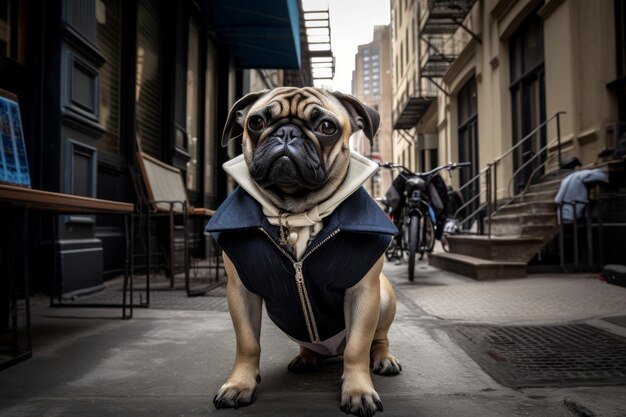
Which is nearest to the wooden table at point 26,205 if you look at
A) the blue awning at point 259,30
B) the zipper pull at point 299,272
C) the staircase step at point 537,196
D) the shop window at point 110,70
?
the zipper pull at point 299,272

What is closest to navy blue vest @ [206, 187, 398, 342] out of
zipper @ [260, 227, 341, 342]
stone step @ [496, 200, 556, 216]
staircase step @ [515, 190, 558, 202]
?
zipper @ [260, 227, 341, 342]

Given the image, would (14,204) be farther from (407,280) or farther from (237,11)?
(237,11)

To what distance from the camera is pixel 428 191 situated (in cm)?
730

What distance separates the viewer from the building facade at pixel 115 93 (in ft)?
14.8

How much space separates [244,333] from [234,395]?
0.24 m

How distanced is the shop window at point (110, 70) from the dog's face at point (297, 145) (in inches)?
181

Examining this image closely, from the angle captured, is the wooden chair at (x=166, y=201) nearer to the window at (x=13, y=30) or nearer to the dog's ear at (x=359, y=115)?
the window at (x=13, y=30)

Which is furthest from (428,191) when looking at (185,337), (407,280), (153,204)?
(185,337)

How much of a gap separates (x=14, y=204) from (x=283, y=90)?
1620 mm

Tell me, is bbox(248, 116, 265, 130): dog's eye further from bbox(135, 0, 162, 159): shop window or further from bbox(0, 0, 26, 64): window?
bbox(135, 0, 162, 159): shop window

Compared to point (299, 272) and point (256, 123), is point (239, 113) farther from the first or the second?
point (299, 272)

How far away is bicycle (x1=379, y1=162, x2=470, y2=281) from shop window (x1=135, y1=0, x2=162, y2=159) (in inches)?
149

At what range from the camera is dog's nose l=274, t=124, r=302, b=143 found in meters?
1.95

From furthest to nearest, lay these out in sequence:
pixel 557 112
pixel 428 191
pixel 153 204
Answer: pixel 557 112 < pixel 428 191 < pixel 153 204
